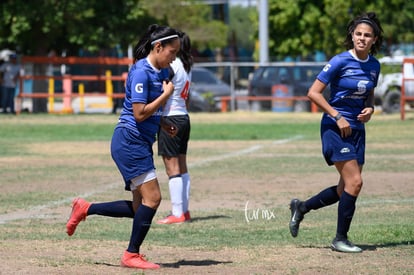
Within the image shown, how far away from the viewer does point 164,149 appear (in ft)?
37.6

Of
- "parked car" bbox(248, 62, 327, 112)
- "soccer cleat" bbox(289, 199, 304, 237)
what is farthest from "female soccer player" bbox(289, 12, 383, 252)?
"parked car" bbox(248, 62, 327, 112)

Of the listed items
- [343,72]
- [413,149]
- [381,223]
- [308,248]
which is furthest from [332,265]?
[413,149]

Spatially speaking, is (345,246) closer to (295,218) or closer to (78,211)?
(295,218)

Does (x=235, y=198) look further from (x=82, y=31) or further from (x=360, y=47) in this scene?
(x=82, y=31)

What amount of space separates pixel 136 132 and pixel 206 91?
27.9 metres

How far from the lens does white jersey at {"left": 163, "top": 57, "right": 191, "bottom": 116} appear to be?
11.4 m

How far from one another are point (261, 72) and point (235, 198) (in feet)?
73.2

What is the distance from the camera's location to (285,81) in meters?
34.9

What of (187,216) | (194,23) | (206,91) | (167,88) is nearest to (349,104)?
(167,88)

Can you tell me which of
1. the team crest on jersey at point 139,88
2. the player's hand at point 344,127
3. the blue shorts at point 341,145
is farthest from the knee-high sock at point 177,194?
the team crest on jersey at point 139,88

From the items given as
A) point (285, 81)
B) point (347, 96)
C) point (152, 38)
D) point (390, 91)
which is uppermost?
point (152, 38)

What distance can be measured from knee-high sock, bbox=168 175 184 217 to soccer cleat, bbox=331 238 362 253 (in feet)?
9.17

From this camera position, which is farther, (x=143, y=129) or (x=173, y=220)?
(x=173, y=220)

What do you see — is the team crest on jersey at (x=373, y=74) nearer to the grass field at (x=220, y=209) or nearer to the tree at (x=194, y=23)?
the grass field at (x=220, y=209)
